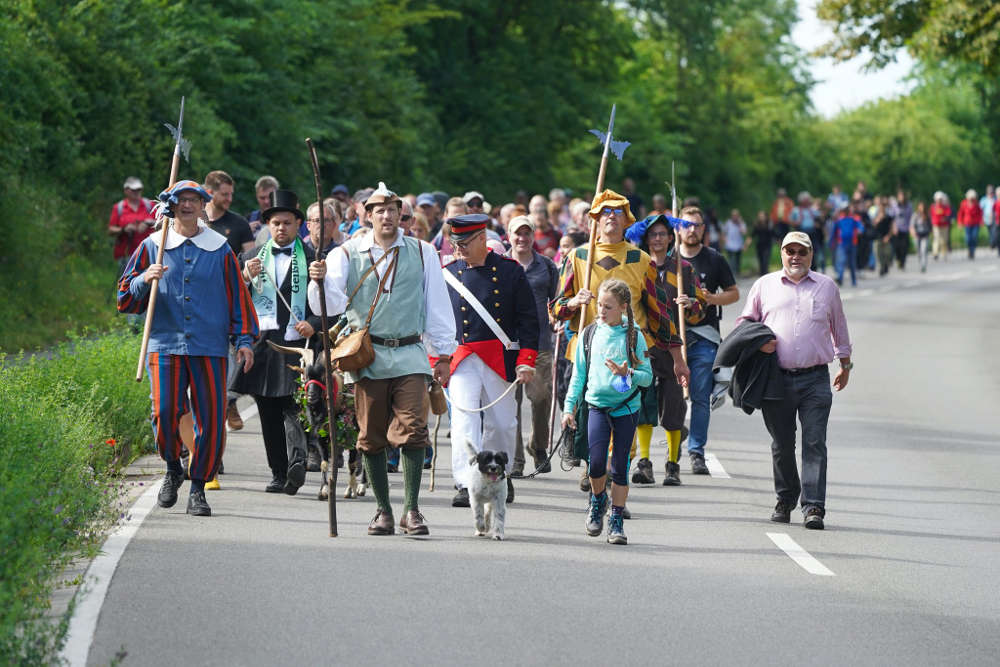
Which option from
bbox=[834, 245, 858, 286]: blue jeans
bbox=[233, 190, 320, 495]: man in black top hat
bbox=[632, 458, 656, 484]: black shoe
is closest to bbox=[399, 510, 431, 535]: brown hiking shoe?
bbox=[233, 190, 320, 495]: man in black top hat

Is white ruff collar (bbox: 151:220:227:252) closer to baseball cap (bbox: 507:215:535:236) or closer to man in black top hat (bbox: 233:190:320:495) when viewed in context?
man in black top hat (bbox: 233:190:320:495)

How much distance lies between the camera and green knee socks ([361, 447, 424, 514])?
1035 centimetres

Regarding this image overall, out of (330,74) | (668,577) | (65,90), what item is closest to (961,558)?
(668,577)

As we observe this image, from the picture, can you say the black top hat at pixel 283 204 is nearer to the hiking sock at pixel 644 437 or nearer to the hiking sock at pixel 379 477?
the hiking sock at pixel 379 477

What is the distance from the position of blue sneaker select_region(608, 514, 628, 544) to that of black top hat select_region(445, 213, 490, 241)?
199 centimetres

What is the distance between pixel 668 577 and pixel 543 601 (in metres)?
1.02

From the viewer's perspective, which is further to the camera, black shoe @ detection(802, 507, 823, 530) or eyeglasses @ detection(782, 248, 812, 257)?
eyeglasses @ detection(782, 248, 812, 257)

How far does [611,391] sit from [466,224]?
143 cm

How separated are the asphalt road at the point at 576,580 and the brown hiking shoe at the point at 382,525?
65 mm

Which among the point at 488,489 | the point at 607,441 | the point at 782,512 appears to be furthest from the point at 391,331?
the point at 782,512

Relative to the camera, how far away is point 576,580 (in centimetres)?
919

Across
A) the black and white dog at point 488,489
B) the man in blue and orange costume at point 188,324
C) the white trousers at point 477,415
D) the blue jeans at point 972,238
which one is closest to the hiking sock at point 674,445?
the white trousers at point 477,415

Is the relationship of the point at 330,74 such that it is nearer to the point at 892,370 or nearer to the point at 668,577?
the point at 892,370

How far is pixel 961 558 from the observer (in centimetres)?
1032
